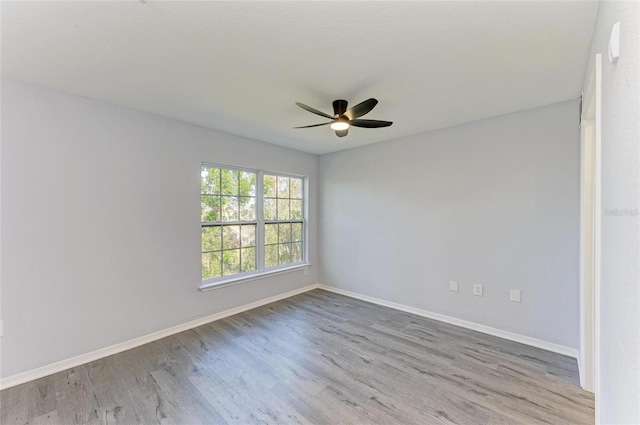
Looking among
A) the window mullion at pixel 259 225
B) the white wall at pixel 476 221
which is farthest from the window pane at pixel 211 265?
the white wall at pixel 476 221

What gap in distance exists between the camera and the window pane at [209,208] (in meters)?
3.41

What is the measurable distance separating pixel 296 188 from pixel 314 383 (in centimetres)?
314

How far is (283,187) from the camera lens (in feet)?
14.7

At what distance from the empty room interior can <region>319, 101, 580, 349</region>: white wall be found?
0.02m

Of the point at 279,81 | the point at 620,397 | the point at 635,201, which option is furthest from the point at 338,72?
the point at 620,397

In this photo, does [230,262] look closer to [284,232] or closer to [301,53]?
[284,232]

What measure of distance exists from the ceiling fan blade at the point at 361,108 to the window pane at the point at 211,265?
2472 mm

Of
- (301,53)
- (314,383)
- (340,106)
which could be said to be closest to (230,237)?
(314,383)

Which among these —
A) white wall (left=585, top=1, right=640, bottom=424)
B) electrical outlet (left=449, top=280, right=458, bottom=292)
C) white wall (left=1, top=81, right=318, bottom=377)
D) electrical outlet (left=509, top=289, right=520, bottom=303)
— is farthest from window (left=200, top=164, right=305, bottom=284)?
white wall (left=585, top=1, right=640, bottom=424)

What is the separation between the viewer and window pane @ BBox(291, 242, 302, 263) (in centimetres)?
461

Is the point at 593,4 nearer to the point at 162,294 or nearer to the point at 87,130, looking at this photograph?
the point at 87,130

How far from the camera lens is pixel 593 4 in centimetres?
138

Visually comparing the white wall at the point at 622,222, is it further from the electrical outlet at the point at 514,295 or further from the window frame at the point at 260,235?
the window frame at the point at 260,235

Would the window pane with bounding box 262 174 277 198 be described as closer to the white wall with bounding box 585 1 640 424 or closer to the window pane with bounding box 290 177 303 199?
the window pane with bounding box 290 177 303 199
